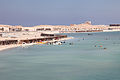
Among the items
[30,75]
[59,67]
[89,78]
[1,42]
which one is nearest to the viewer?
[89,78]

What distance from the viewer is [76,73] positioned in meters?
22.2

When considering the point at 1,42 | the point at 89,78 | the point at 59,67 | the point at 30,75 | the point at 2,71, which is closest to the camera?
the point at 89,78

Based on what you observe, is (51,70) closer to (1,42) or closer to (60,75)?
(60,75)

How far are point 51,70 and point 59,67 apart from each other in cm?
164

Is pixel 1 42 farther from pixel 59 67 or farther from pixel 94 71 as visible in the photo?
pixel 94 71

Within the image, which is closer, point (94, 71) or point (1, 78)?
point (1, 78)

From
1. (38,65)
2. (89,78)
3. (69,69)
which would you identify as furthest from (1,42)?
(89,78)

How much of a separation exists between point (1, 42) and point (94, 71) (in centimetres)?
3298

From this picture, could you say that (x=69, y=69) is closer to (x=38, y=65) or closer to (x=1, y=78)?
(x=38, y=65)

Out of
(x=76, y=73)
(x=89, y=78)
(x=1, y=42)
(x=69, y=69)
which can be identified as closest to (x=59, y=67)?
(x=69, y=69)

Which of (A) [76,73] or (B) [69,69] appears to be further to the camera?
(B) [69,69]

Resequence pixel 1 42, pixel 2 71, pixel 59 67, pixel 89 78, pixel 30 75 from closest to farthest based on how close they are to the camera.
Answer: pixel 89 78 → pixel 30 75 → pixel 2 71 → pixel 59 67 → pixel 1 42

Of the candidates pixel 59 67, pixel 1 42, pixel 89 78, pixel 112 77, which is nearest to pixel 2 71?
pixel 59 67

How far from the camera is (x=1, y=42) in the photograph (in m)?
52.0
